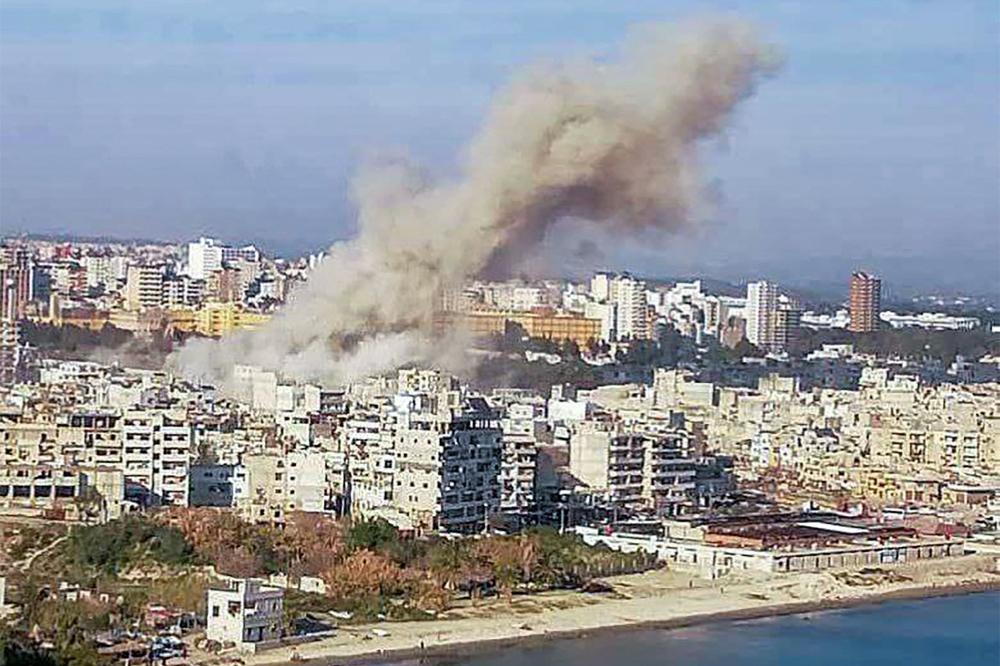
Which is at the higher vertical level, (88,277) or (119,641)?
(88,277)

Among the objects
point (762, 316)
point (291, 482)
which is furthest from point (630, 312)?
point (291, 482)

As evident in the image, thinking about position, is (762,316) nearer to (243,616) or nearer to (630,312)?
(630,312)

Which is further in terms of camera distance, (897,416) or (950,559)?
(897,416)

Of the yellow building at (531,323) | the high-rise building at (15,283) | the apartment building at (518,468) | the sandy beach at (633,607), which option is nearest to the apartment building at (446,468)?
the apartment building at (518,468)

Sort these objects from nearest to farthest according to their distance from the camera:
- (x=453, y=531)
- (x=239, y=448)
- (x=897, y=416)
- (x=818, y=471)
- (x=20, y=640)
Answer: (x=20, y=640)
(x=453, y=531)
(x=239, y=448)
(x=818, y=471)
(x=897, y=416)

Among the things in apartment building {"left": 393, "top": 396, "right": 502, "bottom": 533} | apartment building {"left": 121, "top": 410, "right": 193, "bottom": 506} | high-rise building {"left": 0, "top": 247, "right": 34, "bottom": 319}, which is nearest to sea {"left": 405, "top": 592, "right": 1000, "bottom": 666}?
apartment building {"left": 393, "top": 396, "right": 502, "bottom": 533}

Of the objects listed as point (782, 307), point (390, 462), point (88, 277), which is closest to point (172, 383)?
point (390, 462)

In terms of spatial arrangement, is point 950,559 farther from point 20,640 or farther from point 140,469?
point 20,640
